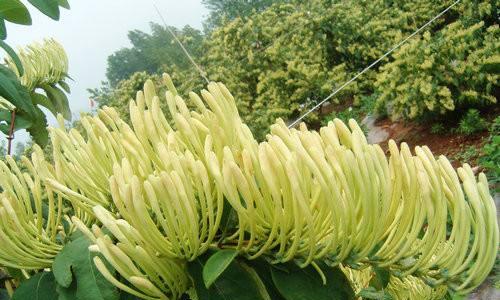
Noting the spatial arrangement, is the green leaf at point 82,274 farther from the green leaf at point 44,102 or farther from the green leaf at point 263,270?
the green leaf at point 44,102

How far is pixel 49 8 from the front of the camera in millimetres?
1233

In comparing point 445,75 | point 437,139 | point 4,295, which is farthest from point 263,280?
point 445,75

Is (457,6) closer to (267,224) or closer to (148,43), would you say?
(267,224)

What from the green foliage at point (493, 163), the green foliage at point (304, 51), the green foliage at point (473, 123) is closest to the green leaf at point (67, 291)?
the green foliage at point (493, 163)

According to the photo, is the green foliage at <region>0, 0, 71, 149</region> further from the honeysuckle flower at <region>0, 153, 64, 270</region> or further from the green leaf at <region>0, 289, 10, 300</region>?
the honeysuckle flower at <region>0, 153, 64, 270</region>

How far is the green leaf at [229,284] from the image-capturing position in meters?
0.67

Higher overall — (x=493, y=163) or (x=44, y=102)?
(x=44, y=102)

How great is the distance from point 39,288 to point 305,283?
358 mm

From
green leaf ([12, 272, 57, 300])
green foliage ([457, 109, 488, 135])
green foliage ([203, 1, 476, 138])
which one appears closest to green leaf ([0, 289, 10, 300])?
green leaf ([12, 272, 57, 300])

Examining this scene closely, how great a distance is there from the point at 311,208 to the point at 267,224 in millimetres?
54

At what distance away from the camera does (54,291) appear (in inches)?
29.5

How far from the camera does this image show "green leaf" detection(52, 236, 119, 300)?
2.23 ft

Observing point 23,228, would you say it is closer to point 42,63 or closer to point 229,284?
point 229,284

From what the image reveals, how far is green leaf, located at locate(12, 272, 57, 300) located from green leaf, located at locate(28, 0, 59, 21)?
68 cm
